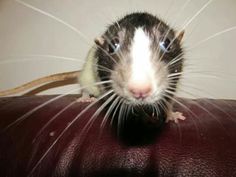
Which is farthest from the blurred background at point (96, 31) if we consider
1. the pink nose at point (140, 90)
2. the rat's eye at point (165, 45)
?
the pink nose at point (140, 90)

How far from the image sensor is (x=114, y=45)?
0.91 m

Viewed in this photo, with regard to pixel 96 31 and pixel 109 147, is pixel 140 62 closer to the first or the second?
pixel 109 147

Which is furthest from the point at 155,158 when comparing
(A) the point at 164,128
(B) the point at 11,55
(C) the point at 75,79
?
(B) the point at 11,55

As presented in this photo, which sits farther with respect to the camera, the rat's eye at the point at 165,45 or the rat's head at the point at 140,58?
the rat's eye at the point at 165,45

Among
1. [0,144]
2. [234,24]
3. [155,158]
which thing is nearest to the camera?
[155,158]

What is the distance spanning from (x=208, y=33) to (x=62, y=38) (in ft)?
1.62

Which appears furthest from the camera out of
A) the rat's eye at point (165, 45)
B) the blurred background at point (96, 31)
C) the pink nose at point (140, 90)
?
the blurred background at point (96, 31)

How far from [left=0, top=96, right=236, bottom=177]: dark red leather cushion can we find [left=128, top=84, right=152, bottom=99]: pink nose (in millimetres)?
118

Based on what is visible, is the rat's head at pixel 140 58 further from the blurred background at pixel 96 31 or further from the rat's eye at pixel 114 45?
the blurred background at pixel 96 31

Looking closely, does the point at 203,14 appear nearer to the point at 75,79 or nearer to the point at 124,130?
the point at 75,79

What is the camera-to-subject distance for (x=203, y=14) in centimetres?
130

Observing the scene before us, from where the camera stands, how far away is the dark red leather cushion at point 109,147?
0.75 m

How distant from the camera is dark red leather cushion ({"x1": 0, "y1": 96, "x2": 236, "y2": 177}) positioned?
752 millimetres

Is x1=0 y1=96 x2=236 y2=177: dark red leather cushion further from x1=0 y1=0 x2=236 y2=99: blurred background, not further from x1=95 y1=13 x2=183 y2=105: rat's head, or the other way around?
x1=0 y1=0 x2=236 y2=99: blurred background
